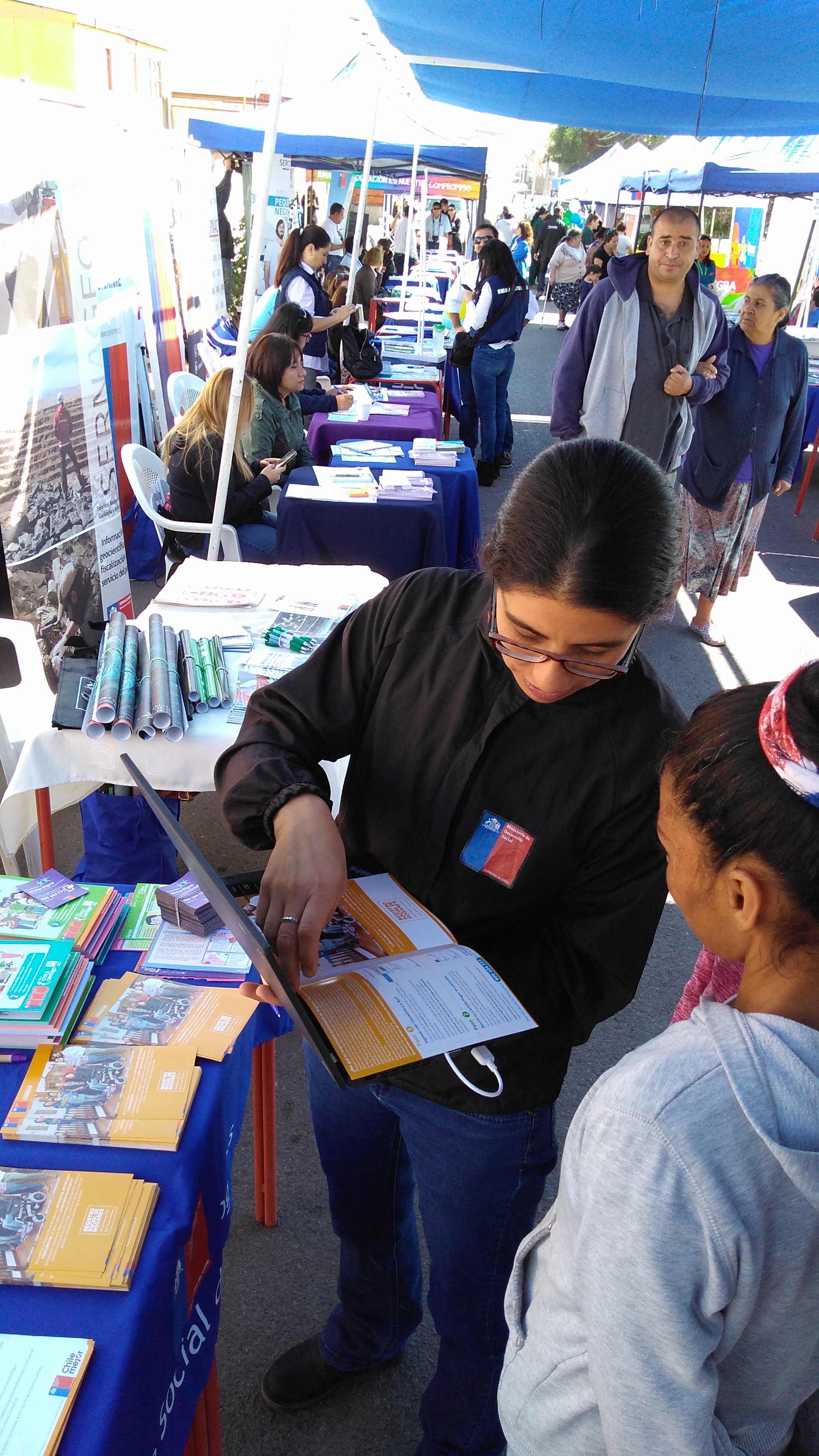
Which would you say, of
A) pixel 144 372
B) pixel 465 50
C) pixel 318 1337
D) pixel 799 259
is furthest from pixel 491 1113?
pixel 799 259

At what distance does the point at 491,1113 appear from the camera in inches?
45.2

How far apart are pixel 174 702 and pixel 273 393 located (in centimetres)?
289

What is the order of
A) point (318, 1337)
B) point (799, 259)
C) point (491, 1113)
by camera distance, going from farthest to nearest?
1. point (799, 259)
2. point (318, 1337)
3. point (491, 1113)

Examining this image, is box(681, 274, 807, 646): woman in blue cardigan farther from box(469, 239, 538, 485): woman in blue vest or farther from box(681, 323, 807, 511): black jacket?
box(469, 239, 538, 485): woman in blue vest

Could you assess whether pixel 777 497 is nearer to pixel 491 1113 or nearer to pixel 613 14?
pixel 613 14

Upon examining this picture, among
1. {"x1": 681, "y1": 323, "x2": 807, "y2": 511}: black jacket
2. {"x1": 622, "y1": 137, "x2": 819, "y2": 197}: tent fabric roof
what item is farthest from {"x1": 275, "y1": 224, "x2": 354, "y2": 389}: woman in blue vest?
{"x1": 622, "y1": 137, "x2": 819, "y2": 197}: tent fabric roof

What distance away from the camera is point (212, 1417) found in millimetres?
1320

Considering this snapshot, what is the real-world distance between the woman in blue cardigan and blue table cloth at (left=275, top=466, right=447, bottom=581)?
1.36m

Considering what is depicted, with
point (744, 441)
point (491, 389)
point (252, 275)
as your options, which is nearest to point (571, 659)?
point (252, 275)

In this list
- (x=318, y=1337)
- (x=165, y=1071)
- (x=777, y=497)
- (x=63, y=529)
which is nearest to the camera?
(x=165, y=1071)

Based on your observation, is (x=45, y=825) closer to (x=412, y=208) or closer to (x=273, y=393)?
(x=273, y=393)

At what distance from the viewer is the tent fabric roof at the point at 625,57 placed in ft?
17.3

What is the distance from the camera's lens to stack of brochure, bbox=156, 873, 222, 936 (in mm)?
1572

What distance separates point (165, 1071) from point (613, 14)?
246 inches
